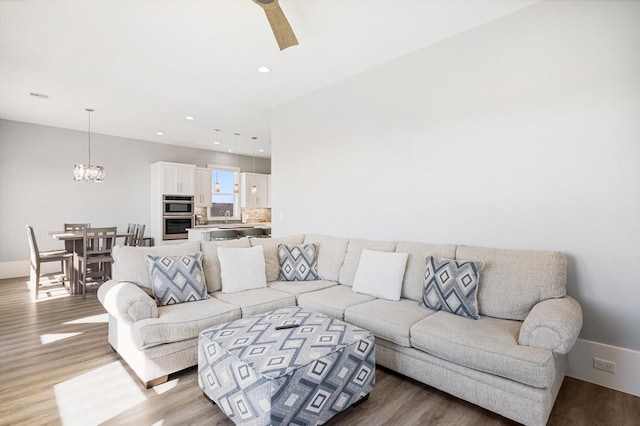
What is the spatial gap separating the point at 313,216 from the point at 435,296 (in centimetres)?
224

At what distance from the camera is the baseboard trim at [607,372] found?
225 centimetres

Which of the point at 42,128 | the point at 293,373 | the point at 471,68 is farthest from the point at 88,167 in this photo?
the point at 471,68

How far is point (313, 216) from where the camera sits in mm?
4512

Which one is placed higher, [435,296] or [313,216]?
[313,216]

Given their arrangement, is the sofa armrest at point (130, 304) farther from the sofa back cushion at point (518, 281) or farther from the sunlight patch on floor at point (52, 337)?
the sofa back cushion at point (518, 281)

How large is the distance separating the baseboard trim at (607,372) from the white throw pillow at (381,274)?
55.3 inches

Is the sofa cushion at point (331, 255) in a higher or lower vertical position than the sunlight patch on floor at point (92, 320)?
higher

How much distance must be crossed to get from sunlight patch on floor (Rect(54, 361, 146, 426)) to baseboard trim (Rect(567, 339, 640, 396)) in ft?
10.6

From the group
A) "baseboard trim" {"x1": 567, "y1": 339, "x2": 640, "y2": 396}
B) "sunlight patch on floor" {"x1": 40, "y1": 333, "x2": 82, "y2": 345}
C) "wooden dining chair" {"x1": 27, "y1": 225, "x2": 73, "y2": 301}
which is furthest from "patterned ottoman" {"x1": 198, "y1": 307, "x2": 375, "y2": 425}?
"wooden dining chair" {"x1": 27, "y1": 225, "x2": 73, "y2": 301}

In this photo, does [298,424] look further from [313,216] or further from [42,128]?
[42,128]

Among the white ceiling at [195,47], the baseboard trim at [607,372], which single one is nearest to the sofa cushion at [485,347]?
the baseboard trim at [607,372]

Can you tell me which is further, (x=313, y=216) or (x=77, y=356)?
(x=313, y=216)

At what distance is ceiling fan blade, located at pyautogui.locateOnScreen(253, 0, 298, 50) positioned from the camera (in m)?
2.27

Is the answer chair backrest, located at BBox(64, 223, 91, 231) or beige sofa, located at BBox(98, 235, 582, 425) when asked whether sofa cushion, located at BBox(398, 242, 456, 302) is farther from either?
chair backrest, located at BBox(64, 223, 91, 231)
